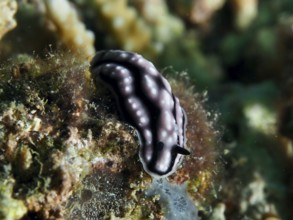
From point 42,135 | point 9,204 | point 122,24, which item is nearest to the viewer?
point 9,204

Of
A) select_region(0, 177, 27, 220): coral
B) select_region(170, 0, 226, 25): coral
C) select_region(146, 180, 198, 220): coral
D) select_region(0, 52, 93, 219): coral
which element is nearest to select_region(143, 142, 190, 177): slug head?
select_region(146, 180, 198, 220): coral

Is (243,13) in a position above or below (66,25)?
above

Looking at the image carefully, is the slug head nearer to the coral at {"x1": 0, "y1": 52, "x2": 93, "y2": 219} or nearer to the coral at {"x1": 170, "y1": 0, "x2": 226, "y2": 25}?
the coral at {"x1": 0, "y1": 52, "x2": 93, "y2": 219}

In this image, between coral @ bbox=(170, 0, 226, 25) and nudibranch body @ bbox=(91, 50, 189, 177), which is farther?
coral @ bbox=(170, 0, 226, 25)

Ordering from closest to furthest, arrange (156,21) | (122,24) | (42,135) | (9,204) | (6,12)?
1. (9,204)
2. (42,135)
3. (6,12)
4. (122,24)
5. (156,21)

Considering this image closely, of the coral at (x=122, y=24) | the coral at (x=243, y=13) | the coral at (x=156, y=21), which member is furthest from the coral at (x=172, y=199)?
the coral at (x=243, y=13)

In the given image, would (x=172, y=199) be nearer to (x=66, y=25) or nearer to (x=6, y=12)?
(x=6, y=12)

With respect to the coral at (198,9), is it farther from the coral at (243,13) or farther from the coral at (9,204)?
the coral at (9,204)

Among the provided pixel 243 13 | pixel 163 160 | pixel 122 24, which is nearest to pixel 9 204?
pixel 163 160

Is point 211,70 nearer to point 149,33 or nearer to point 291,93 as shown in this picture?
point 149,33
